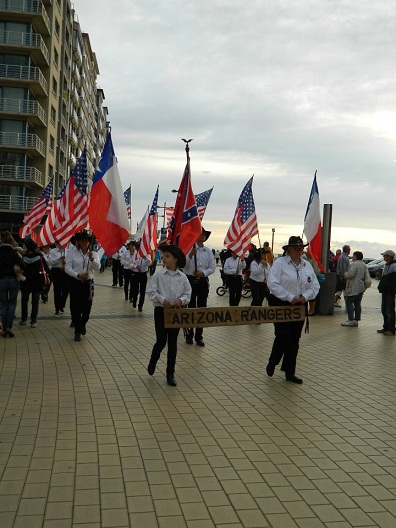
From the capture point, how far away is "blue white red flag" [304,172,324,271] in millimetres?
14844

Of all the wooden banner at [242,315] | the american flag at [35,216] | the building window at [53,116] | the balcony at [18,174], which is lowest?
the wooden banner at [242,315]

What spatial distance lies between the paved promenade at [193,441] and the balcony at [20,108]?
1539 inches

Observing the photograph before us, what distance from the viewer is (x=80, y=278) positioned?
1072 centimetres

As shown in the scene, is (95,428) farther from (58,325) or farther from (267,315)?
(58,325)

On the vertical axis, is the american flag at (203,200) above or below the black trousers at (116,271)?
above

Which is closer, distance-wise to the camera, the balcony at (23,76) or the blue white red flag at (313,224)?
the blue white red flag at (313,224)

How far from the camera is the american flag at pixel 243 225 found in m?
16.5

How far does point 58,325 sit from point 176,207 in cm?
445

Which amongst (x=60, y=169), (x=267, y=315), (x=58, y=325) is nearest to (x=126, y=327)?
(x=58, y=325)

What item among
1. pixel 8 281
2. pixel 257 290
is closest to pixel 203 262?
pixel 8 281

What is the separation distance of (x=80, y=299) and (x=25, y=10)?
40.9 metres

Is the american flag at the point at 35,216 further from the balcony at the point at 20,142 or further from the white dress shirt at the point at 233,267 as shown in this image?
the balcony at the point at 20,142

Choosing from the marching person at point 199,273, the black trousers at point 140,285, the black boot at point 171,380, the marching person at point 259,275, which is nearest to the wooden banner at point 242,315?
the black boot at point 171,380

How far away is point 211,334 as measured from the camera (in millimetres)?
12281
